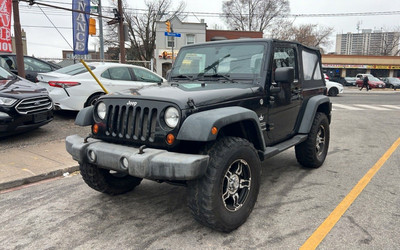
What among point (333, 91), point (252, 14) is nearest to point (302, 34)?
point (252, 14)

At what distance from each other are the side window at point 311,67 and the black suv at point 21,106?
5.13 meters

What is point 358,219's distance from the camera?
340 centimetres

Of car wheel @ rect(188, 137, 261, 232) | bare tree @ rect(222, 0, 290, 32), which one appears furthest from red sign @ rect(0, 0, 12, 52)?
bare tree @ rect(222, 0, 290, 32)

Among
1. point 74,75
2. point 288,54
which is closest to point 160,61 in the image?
point 74,75

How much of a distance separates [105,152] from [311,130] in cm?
316

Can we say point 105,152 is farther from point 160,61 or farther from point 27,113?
point 160,61

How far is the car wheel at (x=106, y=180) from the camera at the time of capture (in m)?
3.65

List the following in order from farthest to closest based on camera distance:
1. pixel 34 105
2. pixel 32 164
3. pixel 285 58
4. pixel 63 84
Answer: pixel 63 84 < pixel 34 105 < pixel 32 164 < pixel 285 58

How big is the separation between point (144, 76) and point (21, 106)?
3479mm

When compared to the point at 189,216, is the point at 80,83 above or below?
above

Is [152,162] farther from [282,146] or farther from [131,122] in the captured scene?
[282,146]

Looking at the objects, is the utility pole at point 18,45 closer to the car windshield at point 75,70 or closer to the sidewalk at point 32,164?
the car windshield at point 75,70

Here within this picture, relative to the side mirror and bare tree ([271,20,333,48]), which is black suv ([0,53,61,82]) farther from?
bare tree ([271,20,333,48])

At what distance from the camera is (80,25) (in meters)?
12.9
